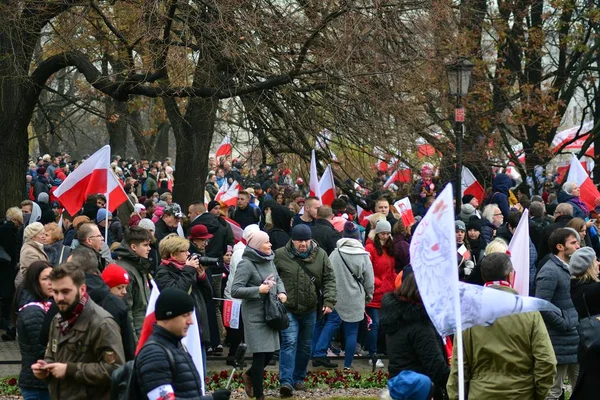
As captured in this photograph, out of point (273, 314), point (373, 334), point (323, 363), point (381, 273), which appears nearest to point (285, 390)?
point (273, 314)

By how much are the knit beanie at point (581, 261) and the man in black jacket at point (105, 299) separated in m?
3.61

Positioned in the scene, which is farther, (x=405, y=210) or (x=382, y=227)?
(x=405, y=210)

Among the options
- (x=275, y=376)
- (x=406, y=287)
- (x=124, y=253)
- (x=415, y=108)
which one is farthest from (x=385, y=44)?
(x=406, y=287)

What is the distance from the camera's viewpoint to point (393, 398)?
6102 millimetres

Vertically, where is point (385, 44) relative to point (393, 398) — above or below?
above

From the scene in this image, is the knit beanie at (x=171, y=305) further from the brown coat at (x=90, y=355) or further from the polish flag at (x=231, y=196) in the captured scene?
the polish flag at (x=231, y=196)

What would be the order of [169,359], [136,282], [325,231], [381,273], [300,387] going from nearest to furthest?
[169,359] < [136,282] < [300,387] < [381,273] < [325,231]

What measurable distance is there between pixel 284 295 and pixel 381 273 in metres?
2.99

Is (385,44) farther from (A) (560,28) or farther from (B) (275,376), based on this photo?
(A) (560,28)

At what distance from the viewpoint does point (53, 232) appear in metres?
12.4

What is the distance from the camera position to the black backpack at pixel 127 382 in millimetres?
5916

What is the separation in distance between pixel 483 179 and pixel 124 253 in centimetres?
1348

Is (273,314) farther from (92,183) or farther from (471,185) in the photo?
(471,185)

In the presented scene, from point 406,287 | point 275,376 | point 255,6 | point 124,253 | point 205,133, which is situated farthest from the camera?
point 205,133
